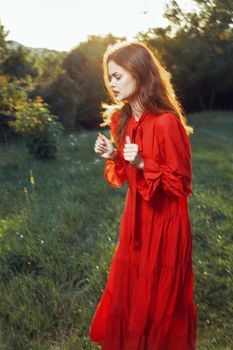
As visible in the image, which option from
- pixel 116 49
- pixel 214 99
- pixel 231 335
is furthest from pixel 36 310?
pixel 214 99

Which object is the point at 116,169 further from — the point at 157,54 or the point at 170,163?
the point at 157,54

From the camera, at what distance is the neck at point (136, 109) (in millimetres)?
2850

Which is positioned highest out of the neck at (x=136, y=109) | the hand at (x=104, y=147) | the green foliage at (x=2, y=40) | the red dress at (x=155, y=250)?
the green foliage at (x=2, y=40)

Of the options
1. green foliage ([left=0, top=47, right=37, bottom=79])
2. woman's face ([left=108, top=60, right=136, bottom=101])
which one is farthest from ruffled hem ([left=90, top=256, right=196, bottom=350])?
green foliage ([left=0, top=47, right=37, bottom=79])

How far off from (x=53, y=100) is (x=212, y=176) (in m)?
9.28

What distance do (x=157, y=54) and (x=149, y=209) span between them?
2.64 metres

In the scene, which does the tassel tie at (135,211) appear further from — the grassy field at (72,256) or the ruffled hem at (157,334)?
the grassy field at (72,256)

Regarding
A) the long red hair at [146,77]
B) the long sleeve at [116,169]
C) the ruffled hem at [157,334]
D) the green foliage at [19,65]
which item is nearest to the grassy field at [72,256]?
the ruffled hem at [157,334]

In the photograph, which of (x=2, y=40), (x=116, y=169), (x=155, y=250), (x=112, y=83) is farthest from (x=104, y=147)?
(x=2, y=40)

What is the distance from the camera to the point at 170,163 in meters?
2.68

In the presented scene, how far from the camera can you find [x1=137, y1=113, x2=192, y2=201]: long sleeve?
2.67 metres

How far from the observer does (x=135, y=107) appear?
2.87m

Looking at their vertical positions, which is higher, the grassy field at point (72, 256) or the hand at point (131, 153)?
the hand at point (131, 153)

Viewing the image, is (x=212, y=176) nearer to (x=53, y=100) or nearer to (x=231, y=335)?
(x=231, y=335)
